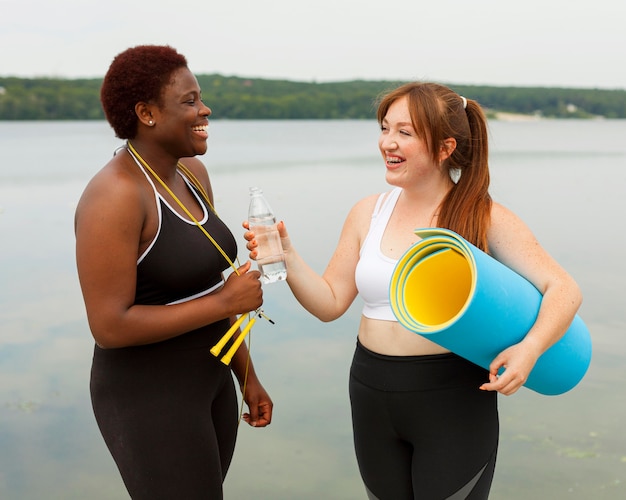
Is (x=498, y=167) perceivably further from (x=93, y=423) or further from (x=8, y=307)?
(x=93, y=423)

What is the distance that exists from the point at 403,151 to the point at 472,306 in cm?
65

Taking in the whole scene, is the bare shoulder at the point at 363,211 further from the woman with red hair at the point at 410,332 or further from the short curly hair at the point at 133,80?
the short curly hair at the point at 133,80

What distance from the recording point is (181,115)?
219cm

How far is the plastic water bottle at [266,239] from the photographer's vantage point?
92.4 inches

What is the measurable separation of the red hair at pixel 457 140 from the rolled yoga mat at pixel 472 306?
17 cm

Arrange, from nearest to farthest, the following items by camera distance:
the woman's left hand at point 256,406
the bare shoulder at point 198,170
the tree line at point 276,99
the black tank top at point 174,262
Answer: the black tank top at point 174,262 → the bare shoulder at point 198,170 → the woman's left hand at point 256,406 → the tree line at point 276,99

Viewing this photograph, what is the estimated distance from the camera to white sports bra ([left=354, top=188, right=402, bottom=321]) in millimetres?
2357

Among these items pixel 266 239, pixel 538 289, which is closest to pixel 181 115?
pixel 266 239

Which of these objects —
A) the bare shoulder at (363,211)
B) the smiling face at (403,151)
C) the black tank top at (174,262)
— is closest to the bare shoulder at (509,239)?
the smiling face at (403,151)

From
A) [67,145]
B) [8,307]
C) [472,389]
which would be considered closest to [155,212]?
[472,389]

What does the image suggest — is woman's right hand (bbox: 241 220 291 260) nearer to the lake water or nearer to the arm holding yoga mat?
the arm holding yoga mat

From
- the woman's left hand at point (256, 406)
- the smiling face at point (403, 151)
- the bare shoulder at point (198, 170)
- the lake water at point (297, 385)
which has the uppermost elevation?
the smiling face at point (403, 151)

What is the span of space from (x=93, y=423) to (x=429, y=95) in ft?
10.9

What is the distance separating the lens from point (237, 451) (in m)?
4.48
